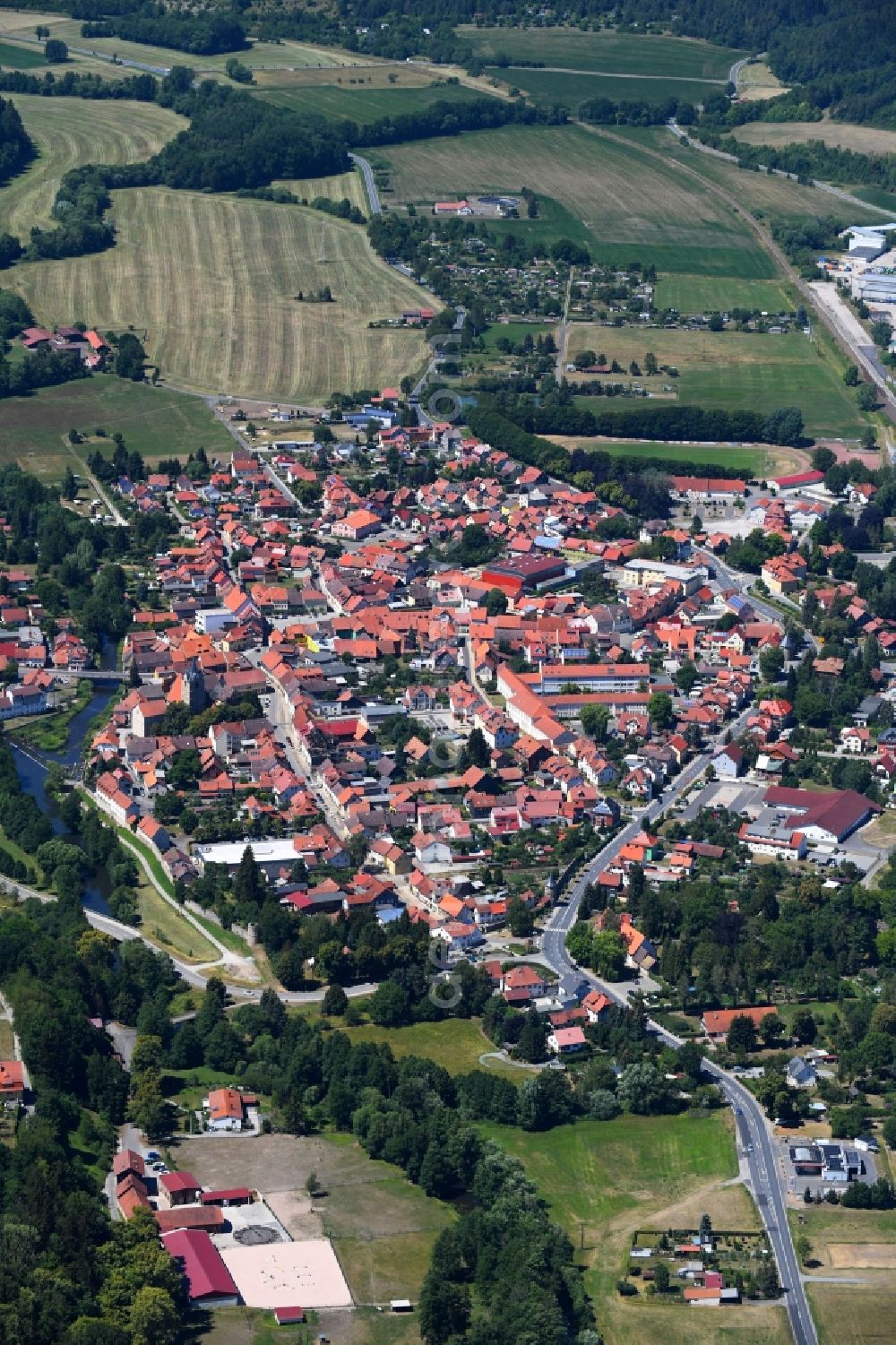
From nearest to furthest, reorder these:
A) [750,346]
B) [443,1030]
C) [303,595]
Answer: [443,1030], [303,595], [750,346]

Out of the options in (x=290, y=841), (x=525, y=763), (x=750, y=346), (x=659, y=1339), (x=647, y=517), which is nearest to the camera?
(x=659, y=1339)

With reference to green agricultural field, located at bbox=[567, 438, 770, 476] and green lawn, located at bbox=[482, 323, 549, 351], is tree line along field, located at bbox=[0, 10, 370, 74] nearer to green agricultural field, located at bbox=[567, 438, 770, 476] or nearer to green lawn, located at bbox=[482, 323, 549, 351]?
green lawn, located at bbox=[482, 323, 549, 351]

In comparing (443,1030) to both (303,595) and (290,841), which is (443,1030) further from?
(303,595)

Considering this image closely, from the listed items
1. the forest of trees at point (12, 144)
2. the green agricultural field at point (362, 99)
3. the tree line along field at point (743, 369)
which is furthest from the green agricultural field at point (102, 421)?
the green agricultural field at point (362, 99)

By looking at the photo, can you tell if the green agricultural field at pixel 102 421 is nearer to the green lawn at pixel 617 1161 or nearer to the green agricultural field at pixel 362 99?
the green agricultural field at pixel 362 99

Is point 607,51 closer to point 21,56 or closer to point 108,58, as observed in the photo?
point 108,58

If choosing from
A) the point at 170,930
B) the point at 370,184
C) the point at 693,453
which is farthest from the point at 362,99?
the point at 170,930

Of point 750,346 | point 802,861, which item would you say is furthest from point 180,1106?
point 750,346
